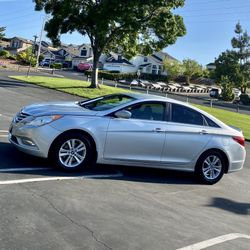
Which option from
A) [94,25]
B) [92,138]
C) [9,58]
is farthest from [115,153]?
[9,58]

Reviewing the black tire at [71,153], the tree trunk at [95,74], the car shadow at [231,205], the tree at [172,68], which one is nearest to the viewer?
the car shadow at [231,205]

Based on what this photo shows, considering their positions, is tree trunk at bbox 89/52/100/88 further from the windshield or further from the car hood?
the car hood

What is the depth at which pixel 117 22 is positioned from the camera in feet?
109

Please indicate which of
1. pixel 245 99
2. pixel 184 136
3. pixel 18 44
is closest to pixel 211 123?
pixel 184 136

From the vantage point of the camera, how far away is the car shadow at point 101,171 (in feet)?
25.1

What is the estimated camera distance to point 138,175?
8570mm

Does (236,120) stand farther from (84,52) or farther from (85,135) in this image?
(84,52)

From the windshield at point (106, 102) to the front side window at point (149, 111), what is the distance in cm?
23

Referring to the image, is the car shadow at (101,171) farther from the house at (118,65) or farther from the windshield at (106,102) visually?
the house at (118,65)

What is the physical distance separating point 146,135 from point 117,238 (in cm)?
338

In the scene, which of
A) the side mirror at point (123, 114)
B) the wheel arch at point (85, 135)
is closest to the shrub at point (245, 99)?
the side mirror at point (123, 114)

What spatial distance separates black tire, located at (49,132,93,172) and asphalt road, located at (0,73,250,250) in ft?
0.64

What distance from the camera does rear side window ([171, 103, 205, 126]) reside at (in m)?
8.65

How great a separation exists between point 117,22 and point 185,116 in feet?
84.1
